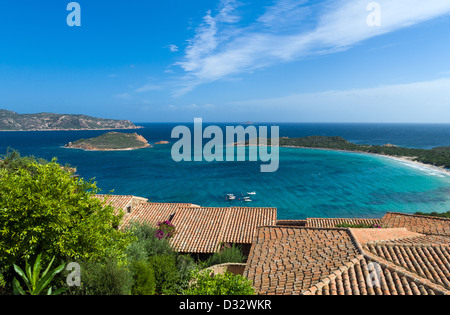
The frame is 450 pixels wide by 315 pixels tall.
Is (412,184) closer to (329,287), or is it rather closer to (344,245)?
(344,245)

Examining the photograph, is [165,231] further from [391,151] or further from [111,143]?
[111,143]

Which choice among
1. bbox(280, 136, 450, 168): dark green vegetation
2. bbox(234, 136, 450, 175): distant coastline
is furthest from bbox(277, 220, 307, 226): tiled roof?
bbox(280, 136, 450, 168): dark green vegetation

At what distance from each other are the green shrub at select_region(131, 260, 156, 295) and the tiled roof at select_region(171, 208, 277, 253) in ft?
20.5

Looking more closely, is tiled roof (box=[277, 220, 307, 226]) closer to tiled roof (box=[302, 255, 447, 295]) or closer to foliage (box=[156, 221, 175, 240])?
foliage (box=[156, 221, 175, 240])

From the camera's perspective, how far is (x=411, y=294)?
737cm

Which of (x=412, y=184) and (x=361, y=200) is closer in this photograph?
(x=361, y=200)

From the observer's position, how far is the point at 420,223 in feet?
61.6

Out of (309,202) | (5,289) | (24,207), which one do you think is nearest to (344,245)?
(24,207)

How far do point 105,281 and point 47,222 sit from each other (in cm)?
309

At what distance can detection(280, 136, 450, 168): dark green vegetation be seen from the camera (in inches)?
2761

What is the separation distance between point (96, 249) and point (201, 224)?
990 cm

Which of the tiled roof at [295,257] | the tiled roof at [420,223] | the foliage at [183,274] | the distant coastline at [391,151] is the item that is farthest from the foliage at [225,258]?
the distant coastline at [391,151]

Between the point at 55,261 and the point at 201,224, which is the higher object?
the point at 55,261

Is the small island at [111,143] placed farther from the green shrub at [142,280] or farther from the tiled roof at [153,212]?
the green shrub at [142,280]
